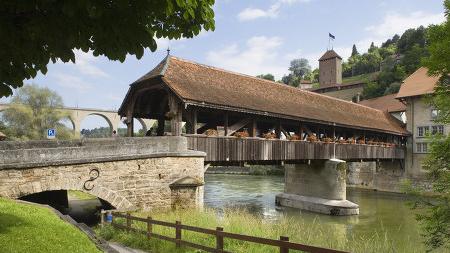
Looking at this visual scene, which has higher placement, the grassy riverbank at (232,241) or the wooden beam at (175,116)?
the wooden beam at (175,116)

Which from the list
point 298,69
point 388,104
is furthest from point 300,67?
point 388,104

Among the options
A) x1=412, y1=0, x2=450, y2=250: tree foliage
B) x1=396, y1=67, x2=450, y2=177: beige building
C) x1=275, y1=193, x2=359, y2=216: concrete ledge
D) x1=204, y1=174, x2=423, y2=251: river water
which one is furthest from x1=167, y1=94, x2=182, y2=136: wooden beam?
x1=396, y1=67, x2=450, y2=177: beige building

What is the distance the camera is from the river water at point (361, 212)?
15.5 metres

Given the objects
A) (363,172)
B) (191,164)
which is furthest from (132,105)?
(363,172)

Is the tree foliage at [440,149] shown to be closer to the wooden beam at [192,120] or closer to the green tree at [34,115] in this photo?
the wooden beam at [192,120]

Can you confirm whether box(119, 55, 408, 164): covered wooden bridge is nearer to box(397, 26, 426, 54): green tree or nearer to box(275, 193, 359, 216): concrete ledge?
box(275, 193, 359, 216): concrete ledge

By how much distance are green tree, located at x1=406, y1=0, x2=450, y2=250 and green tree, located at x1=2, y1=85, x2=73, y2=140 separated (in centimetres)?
3769

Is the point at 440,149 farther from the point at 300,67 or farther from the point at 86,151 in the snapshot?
the point at 300,67

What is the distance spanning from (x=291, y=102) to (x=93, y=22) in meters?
17.6

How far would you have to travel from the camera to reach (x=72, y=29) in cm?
278

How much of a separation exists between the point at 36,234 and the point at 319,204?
16.4 meters

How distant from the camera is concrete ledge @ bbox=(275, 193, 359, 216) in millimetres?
19125

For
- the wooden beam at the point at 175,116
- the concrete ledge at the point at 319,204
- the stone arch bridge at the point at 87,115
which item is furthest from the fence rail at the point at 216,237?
the stone arch bridge at the point at 87,115

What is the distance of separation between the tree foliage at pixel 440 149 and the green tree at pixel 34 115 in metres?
37.7
